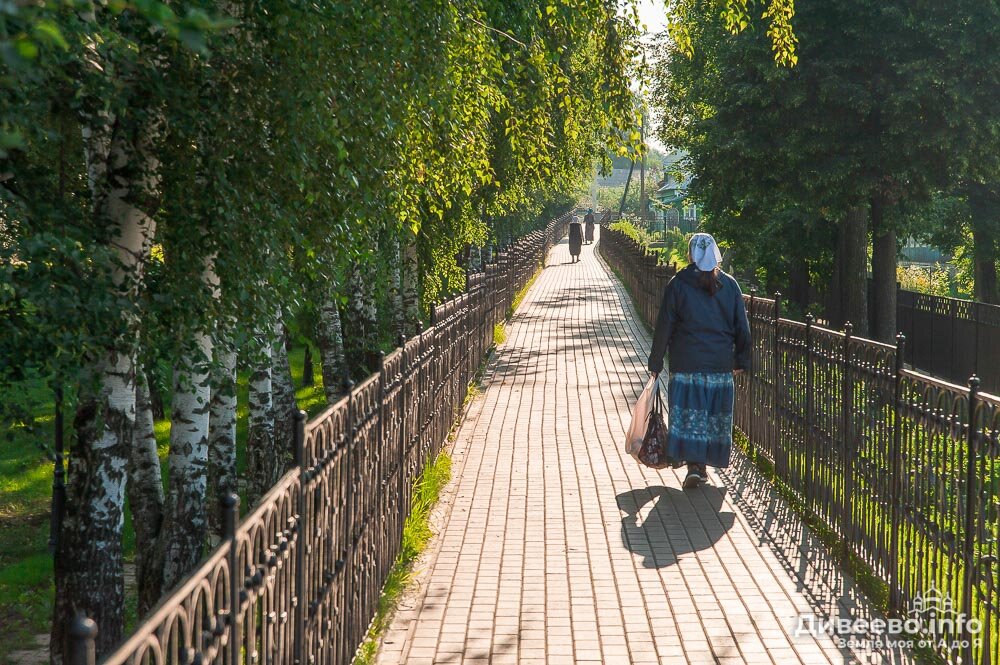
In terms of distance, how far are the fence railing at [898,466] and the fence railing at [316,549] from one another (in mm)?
2404

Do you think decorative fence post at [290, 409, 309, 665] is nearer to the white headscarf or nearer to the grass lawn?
the grass lawn

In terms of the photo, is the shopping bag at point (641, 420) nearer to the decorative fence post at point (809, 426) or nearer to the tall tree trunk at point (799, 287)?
the decorative fence post at point (809, 426)

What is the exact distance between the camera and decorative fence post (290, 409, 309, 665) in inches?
150

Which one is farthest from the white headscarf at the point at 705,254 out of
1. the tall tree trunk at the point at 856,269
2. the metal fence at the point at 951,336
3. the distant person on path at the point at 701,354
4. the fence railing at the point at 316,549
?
the tall tree trunk at the point at 856,269

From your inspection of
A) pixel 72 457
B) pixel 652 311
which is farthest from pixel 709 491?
pixel 652 311

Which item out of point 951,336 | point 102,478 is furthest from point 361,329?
point 102,478

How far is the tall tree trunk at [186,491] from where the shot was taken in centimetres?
752

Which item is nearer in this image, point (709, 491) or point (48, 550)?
point (709, 491)

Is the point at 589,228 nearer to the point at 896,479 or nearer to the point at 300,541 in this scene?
the point at 896,479

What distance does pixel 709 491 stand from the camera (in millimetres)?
8414

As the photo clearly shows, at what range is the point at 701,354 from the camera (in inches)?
322

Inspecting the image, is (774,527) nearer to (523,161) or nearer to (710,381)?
(710,381)

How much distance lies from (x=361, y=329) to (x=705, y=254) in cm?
967

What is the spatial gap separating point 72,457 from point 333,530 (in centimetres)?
247
